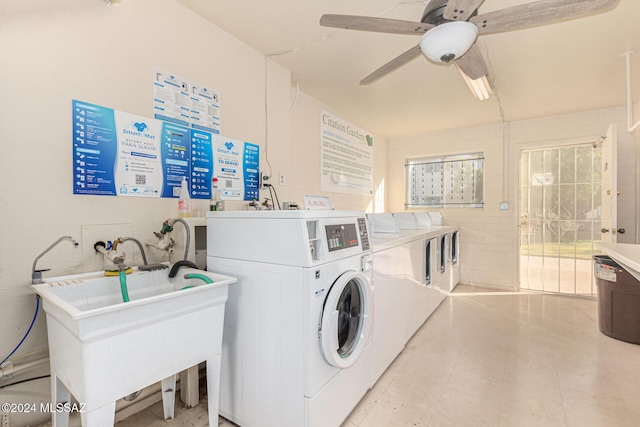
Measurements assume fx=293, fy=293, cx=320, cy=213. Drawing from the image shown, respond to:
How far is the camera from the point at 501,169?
434cm

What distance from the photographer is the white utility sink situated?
3.30 feet

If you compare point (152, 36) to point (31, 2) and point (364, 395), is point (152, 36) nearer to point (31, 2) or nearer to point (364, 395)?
point (31, 2)

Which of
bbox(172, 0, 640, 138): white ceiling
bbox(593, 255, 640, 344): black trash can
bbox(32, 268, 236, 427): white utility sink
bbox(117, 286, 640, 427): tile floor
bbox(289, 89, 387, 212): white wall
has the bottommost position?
bbox(117, 286, 640, 427): tile floor

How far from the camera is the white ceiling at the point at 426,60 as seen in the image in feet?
6.48

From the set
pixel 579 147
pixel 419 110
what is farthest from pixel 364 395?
pixel 579 147

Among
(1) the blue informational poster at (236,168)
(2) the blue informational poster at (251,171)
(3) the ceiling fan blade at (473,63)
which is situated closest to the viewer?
(3) the ceiling fan blade at (473,63)

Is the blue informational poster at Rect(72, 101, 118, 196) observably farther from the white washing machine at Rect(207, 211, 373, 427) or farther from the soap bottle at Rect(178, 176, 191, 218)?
the white washing machine at Rect(207, 211, 373, 427)

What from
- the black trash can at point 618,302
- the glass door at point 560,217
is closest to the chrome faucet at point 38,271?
the black trash can at point 618,302

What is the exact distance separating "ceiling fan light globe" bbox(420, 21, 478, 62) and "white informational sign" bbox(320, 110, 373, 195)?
76.3 inches

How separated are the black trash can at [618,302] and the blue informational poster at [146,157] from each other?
3418mm

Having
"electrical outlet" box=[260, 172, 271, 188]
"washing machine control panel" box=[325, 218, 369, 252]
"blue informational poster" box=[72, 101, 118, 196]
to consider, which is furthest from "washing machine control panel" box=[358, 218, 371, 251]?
"blue informational poster" box=[72, 101, 118, 196]

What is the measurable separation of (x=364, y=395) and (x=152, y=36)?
258 cm

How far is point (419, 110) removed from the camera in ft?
12.5

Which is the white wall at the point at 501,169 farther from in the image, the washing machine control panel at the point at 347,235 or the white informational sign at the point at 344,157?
the washing machine control panel at the point at 347,235
